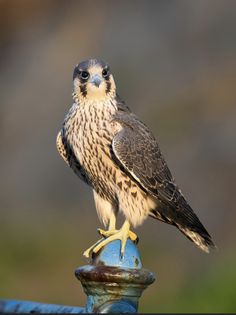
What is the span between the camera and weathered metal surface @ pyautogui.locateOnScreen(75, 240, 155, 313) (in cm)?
367

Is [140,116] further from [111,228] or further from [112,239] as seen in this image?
[112,239]

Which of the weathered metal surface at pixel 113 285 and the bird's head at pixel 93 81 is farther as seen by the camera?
the bird's head at pixel 93 81

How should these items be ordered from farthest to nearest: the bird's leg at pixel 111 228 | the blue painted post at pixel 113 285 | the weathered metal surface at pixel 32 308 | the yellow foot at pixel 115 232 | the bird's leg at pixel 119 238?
the bird's leg at pixel 111 228 < the yellow foot at pixel 115 232 < the bird's leg at pixel 119 238 < the blue painted post at pixel 113 285 < the weathered metal surface at pixel 32 308

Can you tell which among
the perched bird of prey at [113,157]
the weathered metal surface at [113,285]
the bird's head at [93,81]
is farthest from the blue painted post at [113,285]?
the bird's head at [93,81]

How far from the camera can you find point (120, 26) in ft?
47.4

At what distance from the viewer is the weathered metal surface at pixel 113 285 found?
12.0 feet

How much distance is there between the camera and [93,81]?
5.08 m

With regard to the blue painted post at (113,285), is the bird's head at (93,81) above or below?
above

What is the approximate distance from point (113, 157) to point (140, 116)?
662 centimetres

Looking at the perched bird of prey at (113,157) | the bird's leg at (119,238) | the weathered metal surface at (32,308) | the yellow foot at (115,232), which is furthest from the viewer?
the perched bird of prey at (113,157)

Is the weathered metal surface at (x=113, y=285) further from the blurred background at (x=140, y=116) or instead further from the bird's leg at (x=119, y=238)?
the blurred background at (x=140, y=116)

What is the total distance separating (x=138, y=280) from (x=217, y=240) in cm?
612

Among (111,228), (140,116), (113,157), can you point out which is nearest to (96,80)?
(113,157)

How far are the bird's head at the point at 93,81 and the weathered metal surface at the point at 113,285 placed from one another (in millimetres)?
1465
